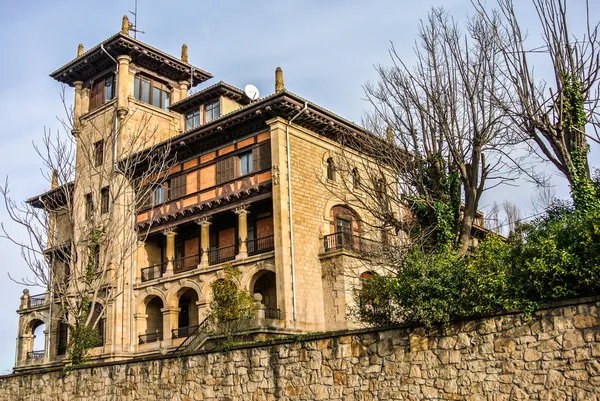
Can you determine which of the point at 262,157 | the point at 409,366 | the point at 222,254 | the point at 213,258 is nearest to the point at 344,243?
the point at 262,157

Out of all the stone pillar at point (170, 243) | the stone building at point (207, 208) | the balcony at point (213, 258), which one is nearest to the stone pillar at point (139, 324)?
the stone building at point (207, 208)

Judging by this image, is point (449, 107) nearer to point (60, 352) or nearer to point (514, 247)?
point (514, 247)

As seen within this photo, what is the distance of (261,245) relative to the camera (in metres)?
28.9

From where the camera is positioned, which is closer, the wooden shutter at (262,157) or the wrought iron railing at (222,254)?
the wooden shutter at (262,157)

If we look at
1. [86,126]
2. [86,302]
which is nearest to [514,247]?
[86,302]

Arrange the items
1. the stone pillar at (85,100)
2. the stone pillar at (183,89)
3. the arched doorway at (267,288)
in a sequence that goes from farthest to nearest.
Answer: the stone pillar at (183,89)
the stone pillar at (85,100)
the arched doorway at (267,288)

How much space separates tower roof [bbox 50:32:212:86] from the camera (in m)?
35.3

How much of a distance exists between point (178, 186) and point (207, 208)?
236 cm

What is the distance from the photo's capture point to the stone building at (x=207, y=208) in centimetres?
2678

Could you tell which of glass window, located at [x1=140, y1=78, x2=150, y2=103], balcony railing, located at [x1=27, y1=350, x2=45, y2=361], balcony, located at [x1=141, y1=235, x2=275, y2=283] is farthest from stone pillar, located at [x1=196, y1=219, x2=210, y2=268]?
balcony railing, located at [x1=27, y1=350, x2=45, y2=361]

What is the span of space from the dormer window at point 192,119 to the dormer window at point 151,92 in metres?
2.14

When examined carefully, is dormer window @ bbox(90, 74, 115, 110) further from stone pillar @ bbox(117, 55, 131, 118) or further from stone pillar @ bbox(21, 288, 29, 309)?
stone pillar @ bbox(21, 288, 29, 309)

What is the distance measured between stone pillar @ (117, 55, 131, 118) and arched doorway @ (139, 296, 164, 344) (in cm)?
972

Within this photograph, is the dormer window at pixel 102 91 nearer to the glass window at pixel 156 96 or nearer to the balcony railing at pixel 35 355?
the glass window at pixel 156 96
